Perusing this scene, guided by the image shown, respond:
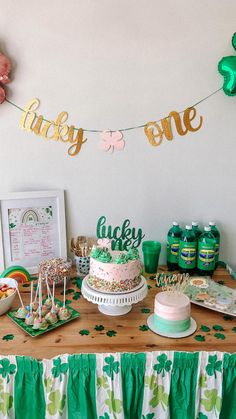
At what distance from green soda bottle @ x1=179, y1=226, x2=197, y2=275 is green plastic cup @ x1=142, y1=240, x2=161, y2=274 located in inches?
3.9

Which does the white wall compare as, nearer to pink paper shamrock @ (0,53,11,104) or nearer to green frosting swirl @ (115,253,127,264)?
pink paper shamrock @ (0,53,11,104)

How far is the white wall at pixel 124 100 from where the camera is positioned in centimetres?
147

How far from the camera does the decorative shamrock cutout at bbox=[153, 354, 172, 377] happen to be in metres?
Answer: 1.11

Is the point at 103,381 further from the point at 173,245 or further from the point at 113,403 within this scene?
the point at 173,245

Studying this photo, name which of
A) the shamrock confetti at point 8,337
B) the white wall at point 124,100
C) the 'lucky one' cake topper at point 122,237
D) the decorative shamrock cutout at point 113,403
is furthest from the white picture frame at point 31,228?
the decorative shamrock cutout at point 113,403

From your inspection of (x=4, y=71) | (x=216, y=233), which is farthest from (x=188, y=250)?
(x=4, y=71)

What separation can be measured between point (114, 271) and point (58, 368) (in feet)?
1.07

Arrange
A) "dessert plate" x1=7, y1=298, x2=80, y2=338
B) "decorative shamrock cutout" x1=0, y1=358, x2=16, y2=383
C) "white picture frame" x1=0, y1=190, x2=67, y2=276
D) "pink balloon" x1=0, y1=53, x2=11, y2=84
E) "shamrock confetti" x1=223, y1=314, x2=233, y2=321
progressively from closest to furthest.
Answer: "decorative shamrock cutout" x1=0, y1=358, x2=16, y2=383, "dessert plate" x1=7, y1=298, x2=80, y2=338, "shamrock confetti" x1=223, y1=314, x2=233, y2=321, "pink balloon" x1=0, y1=53, x2=11, y2=84, "white picture frame" x1=0, y1=190, x2=67, y2=276

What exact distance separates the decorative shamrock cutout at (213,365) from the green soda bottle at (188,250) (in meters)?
0.52

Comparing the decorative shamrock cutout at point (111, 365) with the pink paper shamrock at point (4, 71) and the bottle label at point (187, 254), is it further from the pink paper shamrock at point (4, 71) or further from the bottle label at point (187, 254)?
the pink paper shamrock at point (4, 71)

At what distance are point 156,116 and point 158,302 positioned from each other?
2.50ft

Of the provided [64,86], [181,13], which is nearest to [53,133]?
[64,86]

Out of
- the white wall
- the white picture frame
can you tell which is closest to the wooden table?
the white picture frame

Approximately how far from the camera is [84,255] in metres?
1.55
